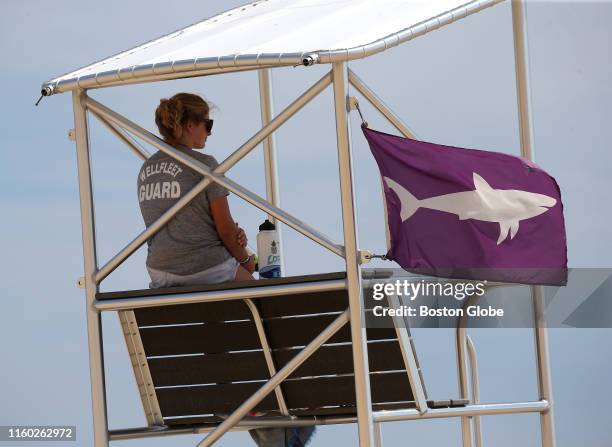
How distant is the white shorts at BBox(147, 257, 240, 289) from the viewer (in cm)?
706

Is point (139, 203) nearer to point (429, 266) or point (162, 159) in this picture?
point (162, 159)

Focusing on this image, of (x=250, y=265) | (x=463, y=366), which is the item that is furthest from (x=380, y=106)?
(x=463, y=366)

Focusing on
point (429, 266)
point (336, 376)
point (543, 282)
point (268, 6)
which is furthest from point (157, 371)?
point (268, 6)

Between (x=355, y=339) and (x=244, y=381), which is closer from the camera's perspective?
(x=355, y=339)

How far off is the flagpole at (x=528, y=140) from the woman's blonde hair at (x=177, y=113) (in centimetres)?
209

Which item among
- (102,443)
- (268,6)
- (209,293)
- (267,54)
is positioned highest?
(268,6)

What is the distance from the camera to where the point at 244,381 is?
7266 millimetres

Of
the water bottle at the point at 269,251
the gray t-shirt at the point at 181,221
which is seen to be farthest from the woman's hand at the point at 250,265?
the gray t-shirt at the point at 181,221

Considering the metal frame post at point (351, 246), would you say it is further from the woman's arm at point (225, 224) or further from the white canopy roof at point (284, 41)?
the woman's arm at point (225, 224)

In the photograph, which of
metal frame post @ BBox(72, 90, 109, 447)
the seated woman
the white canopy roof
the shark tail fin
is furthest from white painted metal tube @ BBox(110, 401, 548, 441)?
the white canopy roof

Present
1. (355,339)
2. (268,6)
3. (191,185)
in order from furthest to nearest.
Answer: (268,6) → (191,185) → (355,339)

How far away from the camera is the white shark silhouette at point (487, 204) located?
6.80 metres

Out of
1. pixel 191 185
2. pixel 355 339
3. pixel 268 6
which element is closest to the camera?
pixel 355 339

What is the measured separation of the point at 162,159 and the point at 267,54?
957mm
